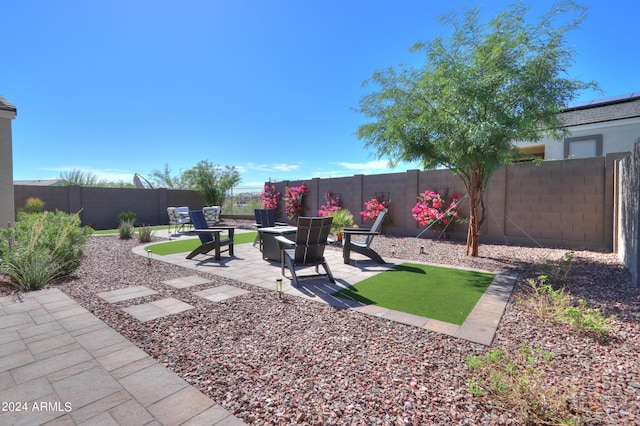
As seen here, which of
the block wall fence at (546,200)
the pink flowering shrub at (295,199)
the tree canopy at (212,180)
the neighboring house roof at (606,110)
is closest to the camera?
the block wall fence at (546,200)

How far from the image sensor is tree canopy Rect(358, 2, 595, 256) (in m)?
5.02

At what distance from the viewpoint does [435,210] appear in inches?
360

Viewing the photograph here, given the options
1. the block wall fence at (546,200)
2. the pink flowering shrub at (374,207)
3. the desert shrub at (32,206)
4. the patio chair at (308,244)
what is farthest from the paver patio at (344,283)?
the desert shrub at (32,206)

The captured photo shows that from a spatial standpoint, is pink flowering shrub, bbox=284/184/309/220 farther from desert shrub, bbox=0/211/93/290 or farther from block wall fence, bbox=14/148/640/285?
desert shrub, bbox=0/211/93/290

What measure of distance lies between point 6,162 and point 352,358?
9.79 m

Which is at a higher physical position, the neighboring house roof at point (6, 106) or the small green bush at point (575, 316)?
the neighboring house roof at point (6, 106)

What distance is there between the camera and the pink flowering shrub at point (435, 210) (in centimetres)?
907

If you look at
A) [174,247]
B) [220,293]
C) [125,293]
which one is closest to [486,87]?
[220,293]

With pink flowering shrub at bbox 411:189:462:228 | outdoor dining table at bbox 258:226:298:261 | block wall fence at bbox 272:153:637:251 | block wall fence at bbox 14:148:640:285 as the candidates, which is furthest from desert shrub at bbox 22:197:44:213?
pink flowering shrub at bbox 411:189:462:228

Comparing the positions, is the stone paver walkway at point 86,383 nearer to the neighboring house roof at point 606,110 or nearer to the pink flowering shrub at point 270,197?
the pink flowering shrub at point 270,197

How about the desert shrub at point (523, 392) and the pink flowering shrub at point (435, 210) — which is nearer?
the desert shrub at point (523, 392)

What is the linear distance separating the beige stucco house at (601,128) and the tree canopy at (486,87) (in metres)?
7.42

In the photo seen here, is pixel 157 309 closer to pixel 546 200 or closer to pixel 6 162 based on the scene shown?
pixel 6 162

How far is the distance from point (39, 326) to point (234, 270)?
2870mm
